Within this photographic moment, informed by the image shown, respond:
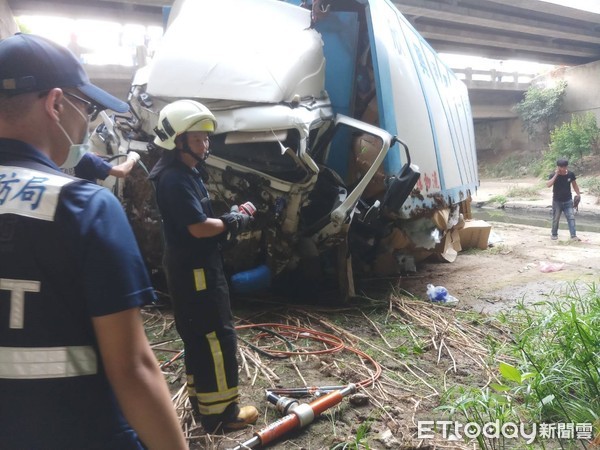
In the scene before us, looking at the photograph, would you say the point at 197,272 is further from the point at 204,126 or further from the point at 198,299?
the point at 204,126

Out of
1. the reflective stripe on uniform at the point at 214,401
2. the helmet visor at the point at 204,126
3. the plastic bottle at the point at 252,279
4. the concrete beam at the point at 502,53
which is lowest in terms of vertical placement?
the reflective stripe on uniform at the point at 214,401

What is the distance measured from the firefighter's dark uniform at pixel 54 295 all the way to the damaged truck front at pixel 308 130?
95.3 inches

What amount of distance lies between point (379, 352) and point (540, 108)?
78.3 feet

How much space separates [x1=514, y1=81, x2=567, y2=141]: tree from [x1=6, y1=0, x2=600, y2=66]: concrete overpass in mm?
1512

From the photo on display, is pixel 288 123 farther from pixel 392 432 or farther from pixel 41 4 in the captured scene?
pixel 41 4

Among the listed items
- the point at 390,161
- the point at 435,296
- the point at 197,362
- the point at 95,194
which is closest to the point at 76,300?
the point at 95,194

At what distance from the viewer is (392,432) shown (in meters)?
2.19

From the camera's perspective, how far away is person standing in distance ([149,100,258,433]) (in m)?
2.14

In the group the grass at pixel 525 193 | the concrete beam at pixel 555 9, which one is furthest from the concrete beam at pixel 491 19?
the grass at pixel 525 193

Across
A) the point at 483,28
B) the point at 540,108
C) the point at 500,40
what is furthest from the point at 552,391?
the point at 540,108

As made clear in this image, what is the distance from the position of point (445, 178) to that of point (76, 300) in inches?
193

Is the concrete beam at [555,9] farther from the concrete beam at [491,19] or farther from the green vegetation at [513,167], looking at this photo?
the green vegetation at [513,167]

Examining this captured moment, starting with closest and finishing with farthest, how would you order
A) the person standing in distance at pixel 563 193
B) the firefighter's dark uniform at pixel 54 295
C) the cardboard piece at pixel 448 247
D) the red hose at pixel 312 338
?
1. the firefighter's dark uniform at pixel 54 295
2. the red hose at pixel 312 338
3. the cardboard piece at pixel 448 247
4. the person standing in distance at pixel 563 193

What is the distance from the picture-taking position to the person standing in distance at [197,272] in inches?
84.4
